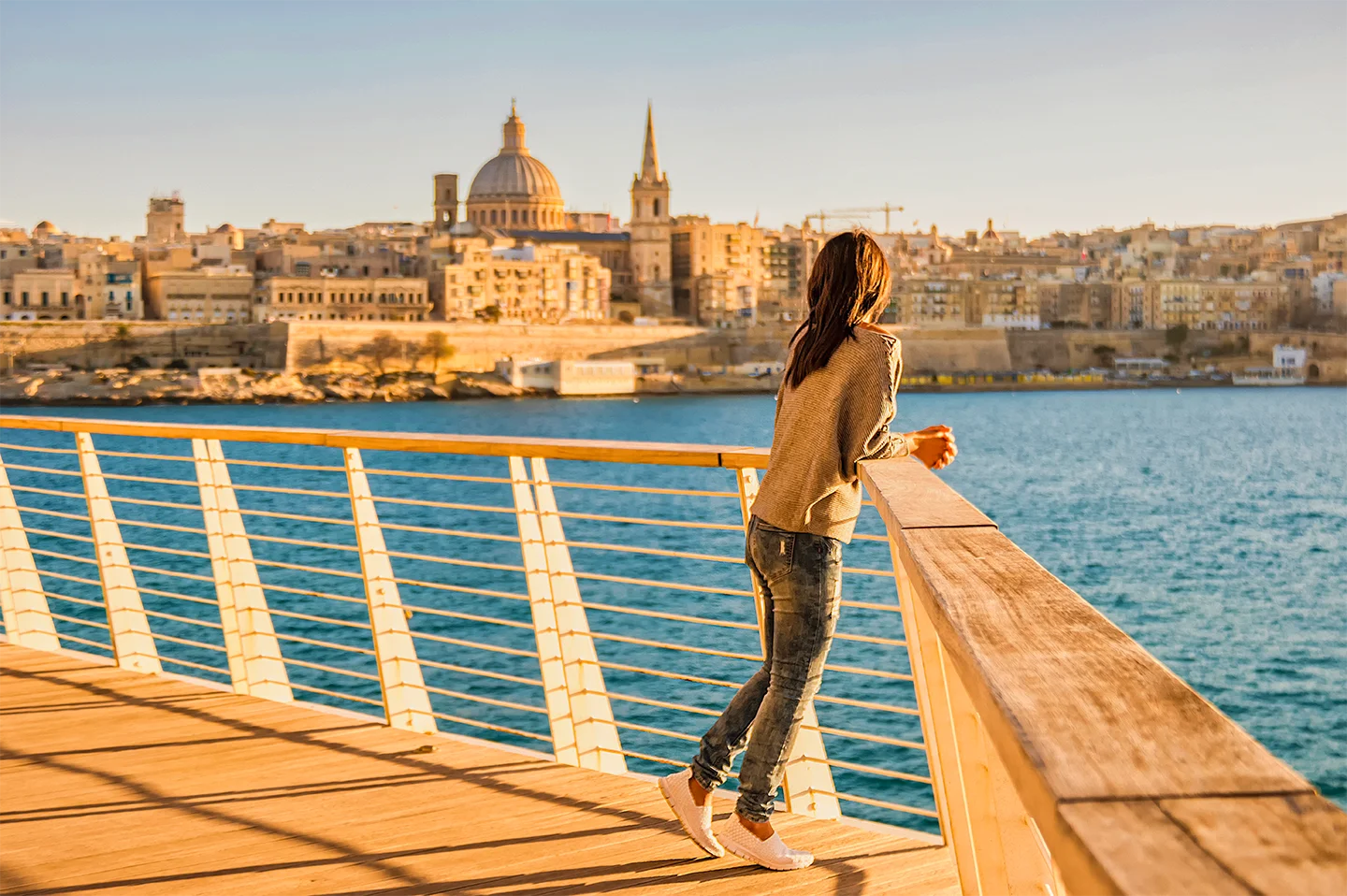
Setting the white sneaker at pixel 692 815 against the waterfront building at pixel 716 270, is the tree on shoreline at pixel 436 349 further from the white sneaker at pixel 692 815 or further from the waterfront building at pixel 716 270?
the white sneaker at pixel 692 815

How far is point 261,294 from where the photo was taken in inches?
2382

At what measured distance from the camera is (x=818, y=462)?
1786 mm

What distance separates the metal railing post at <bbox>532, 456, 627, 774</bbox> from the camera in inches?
99.2

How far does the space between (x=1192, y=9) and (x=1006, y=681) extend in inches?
2078

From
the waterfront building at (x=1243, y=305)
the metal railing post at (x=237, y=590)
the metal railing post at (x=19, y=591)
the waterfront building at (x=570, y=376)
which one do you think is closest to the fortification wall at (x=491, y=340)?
the waterfront building at (x=570, y=376)

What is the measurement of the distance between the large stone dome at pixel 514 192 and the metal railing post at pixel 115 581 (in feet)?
240

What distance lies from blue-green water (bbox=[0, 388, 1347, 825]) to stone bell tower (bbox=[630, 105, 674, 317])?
27415mm

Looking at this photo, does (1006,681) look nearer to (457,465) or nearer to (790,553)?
(790,553)

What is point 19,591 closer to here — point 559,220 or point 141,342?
point 141,342

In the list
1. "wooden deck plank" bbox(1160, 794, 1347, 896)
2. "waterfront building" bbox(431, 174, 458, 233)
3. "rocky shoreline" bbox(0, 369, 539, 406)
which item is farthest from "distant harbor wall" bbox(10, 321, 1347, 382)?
"wooden deck plank" bbox(1160, 794, 1347, 896)

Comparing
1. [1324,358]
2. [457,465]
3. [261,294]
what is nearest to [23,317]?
[261,294]

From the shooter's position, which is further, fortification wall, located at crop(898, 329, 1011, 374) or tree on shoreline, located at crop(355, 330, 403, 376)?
fortification wall, located at crop(898, 329, 1011, 374)

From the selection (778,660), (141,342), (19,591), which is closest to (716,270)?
(141,342)

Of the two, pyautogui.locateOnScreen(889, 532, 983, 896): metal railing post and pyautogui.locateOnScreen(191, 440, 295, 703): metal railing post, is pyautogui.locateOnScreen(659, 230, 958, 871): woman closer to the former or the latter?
pyautogui.locateOnScreen(889, 532, 983, 896): metal railing post
